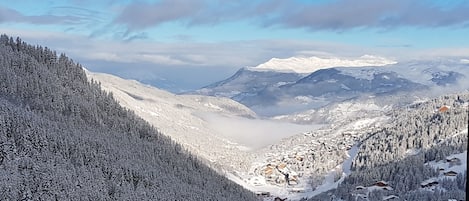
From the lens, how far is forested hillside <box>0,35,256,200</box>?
98.4m

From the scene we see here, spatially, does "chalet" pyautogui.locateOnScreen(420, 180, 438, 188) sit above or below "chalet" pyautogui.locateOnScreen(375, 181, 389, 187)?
above

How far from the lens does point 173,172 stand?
146 metres

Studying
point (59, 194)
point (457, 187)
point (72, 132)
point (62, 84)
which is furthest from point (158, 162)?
point (457, 187)

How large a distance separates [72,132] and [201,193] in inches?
1389

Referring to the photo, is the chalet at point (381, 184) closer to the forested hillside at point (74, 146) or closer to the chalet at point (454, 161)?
the chalet at point (454, 161)

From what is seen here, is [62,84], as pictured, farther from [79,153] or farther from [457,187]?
[457,187]

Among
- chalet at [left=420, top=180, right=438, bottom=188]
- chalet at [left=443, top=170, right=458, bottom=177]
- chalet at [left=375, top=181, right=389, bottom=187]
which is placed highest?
chalet at [left=443, top=170, right=458, bottom=177]

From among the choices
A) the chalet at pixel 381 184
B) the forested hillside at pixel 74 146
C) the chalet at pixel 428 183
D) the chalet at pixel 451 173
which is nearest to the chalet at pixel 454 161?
the chalet at pixel 451 173

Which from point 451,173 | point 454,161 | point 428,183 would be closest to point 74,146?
point 428,183

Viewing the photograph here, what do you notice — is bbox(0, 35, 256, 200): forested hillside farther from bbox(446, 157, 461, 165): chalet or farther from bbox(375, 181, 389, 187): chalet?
bbox(446, 157, 461, 165): chalet

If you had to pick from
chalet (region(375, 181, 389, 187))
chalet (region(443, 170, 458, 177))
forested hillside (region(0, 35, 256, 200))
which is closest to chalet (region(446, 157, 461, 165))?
chalet (region(443, 170, 458, 177))

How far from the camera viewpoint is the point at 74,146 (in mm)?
118812

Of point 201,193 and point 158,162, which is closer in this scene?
point 201,193

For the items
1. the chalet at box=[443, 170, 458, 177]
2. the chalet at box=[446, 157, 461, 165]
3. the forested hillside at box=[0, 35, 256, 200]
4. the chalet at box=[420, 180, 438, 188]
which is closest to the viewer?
the forested hillside at box=[0, 35, 256, 200]
